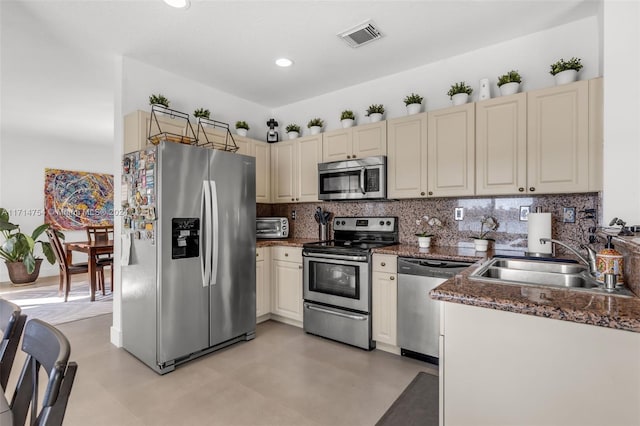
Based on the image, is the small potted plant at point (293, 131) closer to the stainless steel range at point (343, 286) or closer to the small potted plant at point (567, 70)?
the stainless steel range at point (343, 286)

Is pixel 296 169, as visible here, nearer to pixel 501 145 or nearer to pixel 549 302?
pixel 501 145

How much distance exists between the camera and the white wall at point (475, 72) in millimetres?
2457

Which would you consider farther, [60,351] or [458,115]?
[458,115]

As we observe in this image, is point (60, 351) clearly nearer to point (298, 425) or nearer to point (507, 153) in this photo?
point (298, 425)

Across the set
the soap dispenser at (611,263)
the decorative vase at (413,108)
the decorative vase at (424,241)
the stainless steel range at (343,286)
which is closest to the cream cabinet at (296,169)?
the stainless steel range at (343,286)

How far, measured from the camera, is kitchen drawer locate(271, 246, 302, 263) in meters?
3.37

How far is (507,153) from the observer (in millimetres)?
2516

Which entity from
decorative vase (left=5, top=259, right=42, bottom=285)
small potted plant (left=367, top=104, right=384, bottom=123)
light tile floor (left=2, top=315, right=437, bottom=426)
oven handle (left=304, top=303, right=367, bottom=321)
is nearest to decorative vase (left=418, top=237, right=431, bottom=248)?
oven handle (left=304, top=303, right=367, bottom=321)

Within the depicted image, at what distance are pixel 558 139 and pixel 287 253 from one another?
2.53 metres

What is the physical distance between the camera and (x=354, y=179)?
327 centimetres

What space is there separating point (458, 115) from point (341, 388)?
2.32 m

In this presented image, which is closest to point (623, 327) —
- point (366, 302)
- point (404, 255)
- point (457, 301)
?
point (457, 301)

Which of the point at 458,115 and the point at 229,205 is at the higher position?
the point at 458,115

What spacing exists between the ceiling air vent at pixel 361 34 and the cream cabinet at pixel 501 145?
101 centimetres
